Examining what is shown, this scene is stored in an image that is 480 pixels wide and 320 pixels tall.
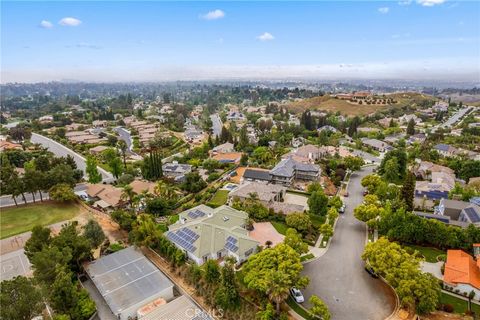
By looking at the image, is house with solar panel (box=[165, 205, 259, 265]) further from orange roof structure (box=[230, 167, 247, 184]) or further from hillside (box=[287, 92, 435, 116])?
hillside (box=[287, 92, 435, 116])

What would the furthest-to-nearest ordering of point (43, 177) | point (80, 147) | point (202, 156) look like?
point (80, 147), point (202, 156), point (43, 177)

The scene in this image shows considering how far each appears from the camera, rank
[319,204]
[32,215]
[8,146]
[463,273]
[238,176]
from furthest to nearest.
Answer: [8,146] < [238,176] < [32,215] < [319,204] < [463,273]

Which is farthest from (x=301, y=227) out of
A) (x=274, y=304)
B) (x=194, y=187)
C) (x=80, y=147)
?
(x=80, y=147)

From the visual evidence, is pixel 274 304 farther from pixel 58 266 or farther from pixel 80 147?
pixel 80 147

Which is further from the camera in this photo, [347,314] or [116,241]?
[116,241]

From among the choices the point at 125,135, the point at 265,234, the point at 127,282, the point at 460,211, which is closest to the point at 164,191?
the point at 265,234

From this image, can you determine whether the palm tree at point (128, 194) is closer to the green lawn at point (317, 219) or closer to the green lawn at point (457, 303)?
the green lawn at point (317, 219)

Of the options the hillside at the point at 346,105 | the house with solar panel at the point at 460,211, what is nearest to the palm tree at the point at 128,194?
the house with solar panel at the point at 460,211

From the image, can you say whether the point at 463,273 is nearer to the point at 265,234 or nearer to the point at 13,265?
the point at 265,234
